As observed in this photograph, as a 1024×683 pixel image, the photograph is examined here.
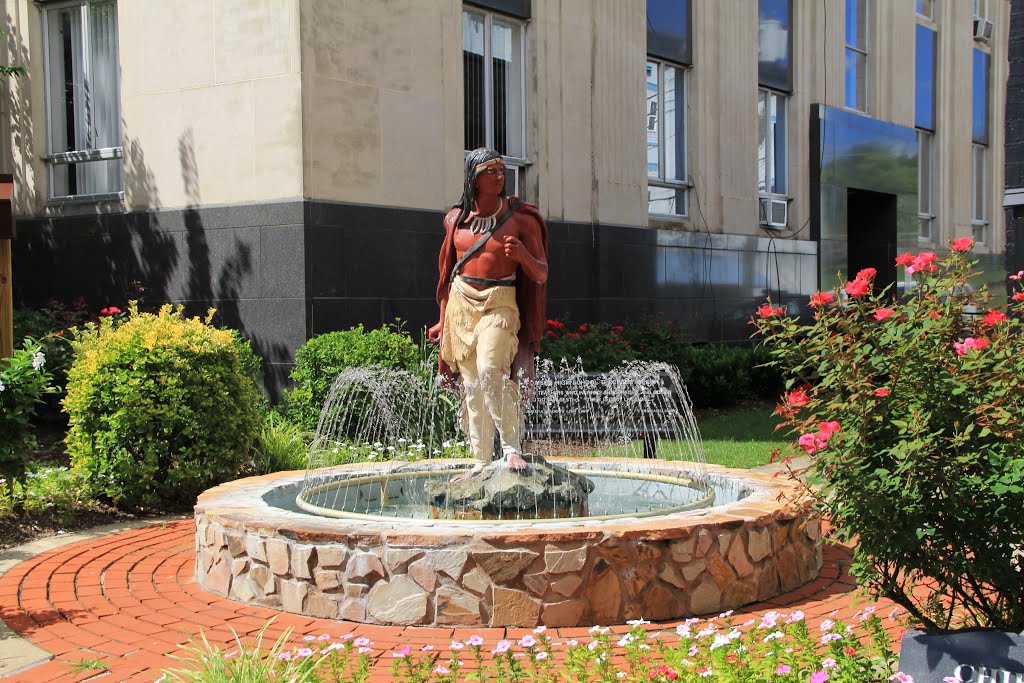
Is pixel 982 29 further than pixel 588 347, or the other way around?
pixel 982 29

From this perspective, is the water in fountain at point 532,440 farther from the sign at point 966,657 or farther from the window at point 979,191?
the window at point 979,191

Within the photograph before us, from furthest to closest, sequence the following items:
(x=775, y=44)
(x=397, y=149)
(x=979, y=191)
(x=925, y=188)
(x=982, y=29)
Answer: (x=979, y=191)
(x=982, y=29)
(x=925, y=188)
(x=775, y=44)
(x=397, y=149)

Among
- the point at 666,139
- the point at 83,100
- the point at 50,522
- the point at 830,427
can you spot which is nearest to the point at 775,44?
the point at 666,139

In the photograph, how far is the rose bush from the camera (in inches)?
145

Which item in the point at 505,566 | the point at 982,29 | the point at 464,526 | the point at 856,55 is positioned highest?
the point at 982,29

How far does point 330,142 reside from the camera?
11773 millimetres

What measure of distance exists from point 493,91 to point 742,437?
5681 millimetres

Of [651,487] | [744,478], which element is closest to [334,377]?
[651,487]

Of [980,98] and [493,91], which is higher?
[980,98]

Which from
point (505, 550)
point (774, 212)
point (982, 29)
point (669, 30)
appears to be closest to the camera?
point (505, 550)

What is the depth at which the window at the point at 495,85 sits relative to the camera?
1387 cm

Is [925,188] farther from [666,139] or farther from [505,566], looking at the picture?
[505,566]

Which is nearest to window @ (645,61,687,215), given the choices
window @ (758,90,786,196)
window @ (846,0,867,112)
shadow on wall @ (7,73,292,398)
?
window @ (758,90,786,196)

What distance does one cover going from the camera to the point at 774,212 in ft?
63.2
